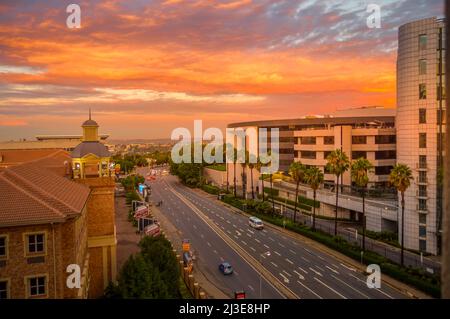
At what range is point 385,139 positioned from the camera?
8238cm

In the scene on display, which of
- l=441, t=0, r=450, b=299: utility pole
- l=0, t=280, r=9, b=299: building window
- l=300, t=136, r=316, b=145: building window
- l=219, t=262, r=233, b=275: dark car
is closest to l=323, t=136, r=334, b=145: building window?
l=300, t=136, r=316, b=145: building window

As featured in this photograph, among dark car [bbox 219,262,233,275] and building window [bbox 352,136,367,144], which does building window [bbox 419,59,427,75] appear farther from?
building window [bbox 352,136,367,144]

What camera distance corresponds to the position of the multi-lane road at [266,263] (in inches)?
1458

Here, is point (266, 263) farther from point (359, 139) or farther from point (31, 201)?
point (359, 139)

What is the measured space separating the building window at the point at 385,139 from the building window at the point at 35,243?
240 ft

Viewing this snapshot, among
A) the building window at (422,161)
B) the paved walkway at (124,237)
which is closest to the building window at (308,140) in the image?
the paved walkway at (124,237)

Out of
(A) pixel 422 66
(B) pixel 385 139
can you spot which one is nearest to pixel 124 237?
(A) pixel 422 66

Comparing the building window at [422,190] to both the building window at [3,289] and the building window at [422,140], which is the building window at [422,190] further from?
the building window at [3,289]

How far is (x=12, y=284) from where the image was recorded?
Answer: 21.9 metres

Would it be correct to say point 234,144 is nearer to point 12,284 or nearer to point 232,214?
point 232,214

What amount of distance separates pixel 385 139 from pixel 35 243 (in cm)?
7499

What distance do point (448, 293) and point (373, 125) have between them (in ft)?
324

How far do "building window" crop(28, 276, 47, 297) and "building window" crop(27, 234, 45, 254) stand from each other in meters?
1.60
